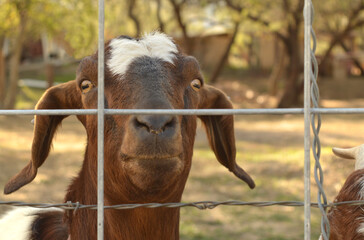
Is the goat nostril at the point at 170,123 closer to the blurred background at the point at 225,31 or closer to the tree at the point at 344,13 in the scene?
the blurred background at the point at 225,31

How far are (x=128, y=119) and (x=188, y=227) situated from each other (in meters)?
5.30

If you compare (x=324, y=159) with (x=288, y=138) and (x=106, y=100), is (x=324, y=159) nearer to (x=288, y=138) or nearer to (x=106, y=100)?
(x=288, y=138)

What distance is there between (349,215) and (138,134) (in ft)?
4.97

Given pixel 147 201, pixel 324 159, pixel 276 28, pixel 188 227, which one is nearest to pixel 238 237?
pixel 188 227

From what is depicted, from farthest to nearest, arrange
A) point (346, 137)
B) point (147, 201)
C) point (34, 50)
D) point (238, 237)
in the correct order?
point (34, 50)
point (346, 137)
point (238, 237)
point (147, 201)

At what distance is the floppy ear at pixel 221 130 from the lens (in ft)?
11.3

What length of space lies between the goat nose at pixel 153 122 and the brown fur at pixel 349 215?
1379 mm

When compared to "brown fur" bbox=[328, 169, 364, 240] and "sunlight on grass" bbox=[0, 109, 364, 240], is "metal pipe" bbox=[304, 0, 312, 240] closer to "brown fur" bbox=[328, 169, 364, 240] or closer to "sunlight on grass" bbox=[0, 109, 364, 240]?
"brown fur" bbox=[328, 169, 364, 240]

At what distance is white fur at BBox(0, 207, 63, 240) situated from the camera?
3957mm

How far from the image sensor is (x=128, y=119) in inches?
98.6

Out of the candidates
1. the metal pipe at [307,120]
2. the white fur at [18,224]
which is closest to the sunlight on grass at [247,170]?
the white fur at [18,224]

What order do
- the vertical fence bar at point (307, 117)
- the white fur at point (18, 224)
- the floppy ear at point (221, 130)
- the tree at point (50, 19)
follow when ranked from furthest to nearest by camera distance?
the tree at point (50, 19) < the white fur at point (18, 224) < the floppy ear at point (221, 130) < the vertical fence bar at point (307, 117)

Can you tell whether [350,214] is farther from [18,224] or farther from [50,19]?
[50,19]

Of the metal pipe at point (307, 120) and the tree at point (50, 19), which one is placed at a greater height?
the tree at point (50, 19)
